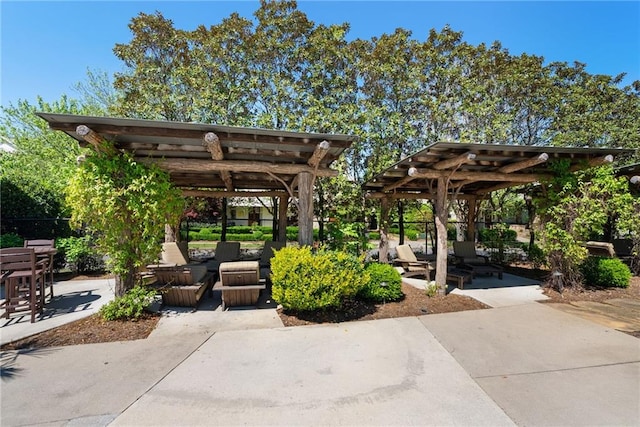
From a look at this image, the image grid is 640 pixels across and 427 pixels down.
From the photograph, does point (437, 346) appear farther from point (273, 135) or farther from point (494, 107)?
point (494, 107)

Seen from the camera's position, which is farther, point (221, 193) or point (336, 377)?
point (221, 193)

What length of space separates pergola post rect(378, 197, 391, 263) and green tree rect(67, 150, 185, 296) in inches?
235

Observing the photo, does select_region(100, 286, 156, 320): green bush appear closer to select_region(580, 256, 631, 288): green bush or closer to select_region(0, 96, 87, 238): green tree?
select_region(0, 96, 87, 238): green tree

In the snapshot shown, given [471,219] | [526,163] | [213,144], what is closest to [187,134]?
[213,144]

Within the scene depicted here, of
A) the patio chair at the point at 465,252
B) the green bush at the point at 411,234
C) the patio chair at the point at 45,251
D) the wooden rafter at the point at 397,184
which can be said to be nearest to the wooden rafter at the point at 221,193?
the wooden rafter at the point at 397,184

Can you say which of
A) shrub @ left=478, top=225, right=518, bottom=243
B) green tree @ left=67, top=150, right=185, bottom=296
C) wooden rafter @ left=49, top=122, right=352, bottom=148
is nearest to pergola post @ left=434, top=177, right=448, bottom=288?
wooden rafter @ left=49, top=122, right=352, bottom=148

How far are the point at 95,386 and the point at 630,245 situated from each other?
13746 mm

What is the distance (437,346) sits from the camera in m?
3.66

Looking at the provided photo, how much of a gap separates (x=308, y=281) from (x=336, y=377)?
160 centimetres

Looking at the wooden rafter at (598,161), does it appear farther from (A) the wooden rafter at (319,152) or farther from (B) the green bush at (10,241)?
(B) the green bush at (10,241)

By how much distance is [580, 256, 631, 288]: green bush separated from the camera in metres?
6.47

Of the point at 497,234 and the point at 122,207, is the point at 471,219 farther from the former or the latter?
the point at 122,207

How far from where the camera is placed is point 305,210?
18.0 feet

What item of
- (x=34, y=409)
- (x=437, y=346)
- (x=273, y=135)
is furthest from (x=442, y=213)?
(x=34, y=409)
